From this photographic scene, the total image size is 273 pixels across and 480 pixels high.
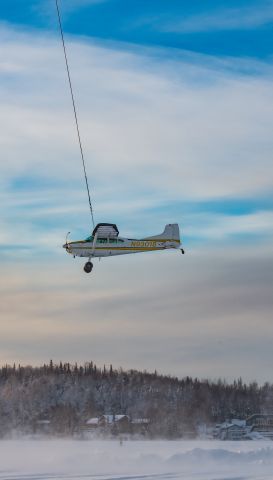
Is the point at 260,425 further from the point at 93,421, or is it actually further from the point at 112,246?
the point at 112,246

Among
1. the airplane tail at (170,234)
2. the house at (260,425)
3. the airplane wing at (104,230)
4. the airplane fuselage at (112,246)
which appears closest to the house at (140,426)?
the house at (260,425)

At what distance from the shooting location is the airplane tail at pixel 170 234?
69844 mm

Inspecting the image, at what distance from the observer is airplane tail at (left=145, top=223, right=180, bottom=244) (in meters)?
69.8

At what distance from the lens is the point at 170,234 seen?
70250mm

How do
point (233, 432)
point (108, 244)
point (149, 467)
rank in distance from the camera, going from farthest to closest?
point (233, 432)
point (149, 467)
point (108, 244)

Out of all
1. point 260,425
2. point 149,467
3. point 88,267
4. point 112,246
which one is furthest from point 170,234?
point 260,425

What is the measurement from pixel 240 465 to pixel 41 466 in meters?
17.5

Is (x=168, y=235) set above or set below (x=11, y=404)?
below

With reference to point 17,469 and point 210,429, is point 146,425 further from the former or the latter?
point 17,469

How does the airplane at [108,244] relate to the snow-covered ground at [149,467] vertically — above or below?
above

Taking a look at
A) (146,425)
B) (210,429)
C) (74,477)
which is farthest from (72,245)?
(210,429)

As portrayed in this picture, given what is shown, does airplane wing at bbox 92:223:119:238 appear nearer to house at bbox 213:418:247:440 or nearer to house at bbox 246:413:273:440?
house at bbox 213:418:247:440

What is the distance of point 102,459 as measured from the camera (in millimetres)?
85062

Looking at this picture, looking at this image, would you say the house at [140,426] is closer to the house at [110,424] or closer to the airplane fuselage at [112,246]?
the house at [110,424]
